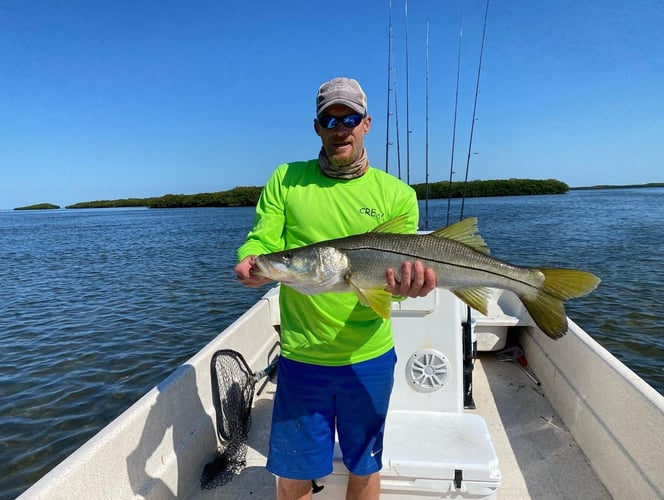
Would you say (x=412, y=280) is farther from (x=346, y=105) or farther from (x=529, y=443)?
(x=529, y=443)

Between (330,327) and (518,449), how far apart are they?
282 centimetres

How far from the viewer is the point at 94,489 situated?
2551mm

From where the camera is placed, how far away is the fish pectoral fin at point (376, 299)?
2266 millimetres

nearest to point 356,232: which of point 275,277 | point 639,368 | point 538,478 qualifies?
point 275,277

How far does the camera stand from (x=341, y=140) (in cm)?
246

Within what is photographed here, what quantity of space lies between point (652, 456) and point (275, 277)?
2745 mm

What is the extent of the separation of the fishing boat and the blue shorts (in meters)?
0.26

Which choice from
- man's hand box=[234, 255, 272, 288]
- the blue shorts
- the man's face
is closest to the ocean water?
the blue shorts

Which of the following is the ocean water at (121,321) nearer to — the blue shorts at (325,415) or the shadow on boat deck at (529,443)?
the shadow on boat deck at (529,443)

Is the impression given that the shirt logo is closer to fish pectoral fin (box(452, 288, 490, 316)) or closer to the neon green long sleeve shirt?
the neon green long sleeve shirt

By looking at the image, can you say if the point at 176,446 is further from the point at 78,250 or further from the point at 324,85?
the point at 78,250

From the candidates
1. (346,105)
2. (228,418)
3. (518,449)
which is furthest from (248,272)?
(518,449)

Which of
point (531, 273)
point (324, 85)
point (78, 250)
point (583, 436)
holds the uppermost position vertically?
point (324, 85)

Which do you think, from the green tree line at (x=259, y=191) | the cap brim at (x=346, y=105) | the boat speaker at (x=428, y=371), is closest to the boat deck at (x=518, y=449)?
the boat speaker at (x=428, y=371)
